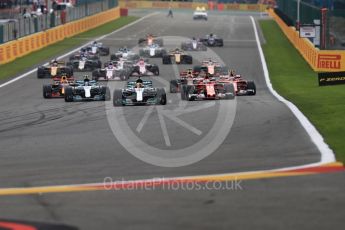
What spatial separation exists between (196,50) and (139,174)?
135 ft

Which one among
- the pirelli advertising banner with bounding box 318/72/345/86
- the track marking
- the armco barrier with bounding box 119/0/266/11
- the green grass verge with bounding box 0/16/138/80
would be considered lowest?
the green grass verge with bounding box 0/16/138/80

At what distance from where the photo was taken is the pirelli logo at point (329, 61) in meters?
39.5

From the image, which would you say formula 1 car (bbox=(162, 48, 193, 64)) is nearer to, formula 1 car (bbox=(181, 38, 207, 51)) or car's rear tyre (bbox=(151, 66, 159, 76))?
car's rear tyre (bbox=(151, 66, 159, 76))

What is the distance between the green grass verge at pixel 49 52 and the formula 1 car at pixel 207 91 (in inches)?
517

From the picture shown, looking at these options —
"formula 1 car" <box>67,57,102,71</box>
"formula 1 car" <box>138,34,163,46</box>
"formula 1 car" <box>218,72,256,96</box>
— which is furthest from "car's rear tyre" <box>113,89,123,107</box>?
"formula 1 car" <box>138,34,163,46</box>

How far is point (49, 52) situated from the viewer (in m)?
53.1

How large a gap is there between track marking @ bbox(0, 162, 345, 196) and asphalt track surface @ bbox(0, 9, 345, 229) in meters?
0.32

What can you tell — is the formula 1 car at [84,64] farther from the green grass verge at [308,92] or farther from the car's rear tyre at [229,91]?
the car's rear tyre at [229,91]

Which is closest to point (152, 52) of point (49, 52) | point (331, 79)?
point (49, 52)

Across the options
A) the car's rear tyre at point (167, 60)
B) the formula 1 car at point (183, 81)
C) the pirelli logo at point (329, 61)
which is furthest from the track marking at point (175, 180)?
the car's rear tyre at point (167, 60)

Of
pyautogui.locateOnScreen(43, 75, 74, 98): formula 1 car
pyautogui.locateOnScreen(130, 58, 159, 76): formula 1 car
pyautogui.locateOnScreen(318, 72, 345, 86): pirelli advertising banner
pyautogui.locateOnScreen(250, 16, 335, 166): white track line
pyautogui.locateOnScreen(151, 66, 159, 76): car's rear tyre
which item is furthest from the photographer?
pyautogui.locateOnScreen(151, 66, 159, 76): car's rear tyre

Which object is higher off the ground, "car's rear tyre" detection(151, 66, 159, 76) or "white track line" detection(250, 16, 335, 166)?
"white track line" detection(250, 16, 335, 166)

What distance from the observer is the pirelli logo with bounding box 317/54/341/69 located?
39.5 meters

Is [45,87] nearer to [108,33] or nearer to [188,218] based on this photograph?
[188,218]
